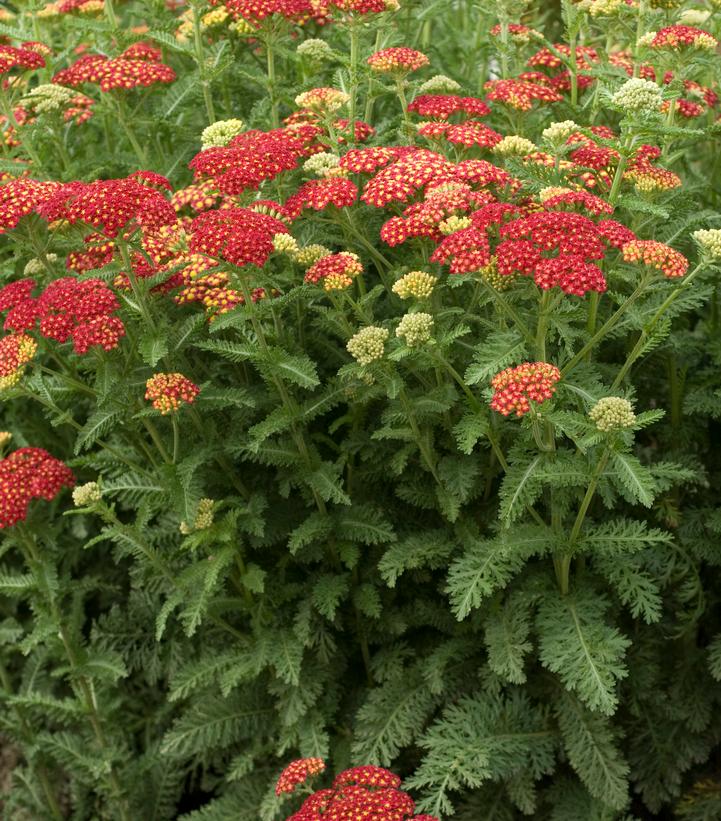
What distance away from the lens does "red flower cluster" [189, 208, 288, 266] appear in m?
2.75

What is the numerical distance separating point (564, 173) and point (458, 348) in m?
0.66

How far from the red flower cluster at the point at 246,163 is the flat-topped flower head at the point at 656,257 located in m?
1.14

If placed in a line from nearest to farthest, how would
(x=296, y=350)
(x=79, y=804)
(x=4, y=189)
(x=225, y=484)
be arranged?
(x=4, y=189), (x=296, y=350), (x=225, y=484), (x=79, y=804)

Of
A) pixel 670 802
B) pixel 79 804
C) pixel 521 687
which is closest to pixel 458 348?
pixel 521 687

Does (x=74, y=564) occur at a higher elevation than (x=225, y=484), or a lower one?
lower

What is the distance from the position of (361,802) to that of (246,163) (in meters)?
1.92

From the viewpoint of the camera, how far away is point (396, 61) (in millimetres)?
3463

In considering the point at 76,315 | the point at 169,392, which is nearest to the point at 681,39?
the point at 169,392

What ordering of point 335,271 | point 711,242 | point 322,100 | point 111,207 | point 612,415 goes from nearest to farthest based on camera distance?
point 612,415 → point 711,242 → point 111,207 → point 335,271 → point 322,100

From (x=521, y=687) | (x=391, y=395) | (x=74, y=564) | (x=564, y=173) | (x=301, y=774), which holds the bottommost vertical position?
(x=74, y=564)

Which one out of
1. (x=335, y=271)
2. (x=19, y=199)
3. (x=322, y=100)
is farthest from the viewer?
(x=322, y=100)

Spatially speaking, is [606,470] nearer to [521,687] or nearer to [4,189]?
[521,687]

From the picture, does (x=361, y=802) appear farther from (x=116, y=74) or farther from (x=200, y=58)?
(x=200, y=58)

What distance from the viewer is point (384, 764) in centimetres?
335
